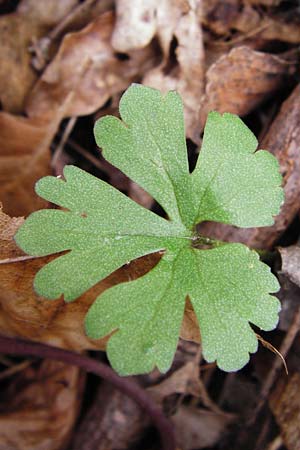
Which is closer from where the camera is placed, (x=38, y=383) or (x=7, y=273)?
(x=7, y=273)

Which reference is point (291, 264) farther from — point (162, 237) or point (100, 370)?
point (100, 370)

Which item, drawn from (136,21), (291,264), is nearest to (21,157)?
(136,21)

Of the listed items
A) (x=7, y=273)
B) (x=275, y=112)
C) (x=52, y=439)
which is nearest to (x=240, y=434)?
(x=52, y=439)

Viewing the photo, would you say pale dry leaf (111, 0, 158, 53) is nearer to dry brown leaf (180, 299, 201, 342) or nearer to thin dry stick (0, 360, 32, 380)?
dry brown leaf (180, 299, 201, 342)

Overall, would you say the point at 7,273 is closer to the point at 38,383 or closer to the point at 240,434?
the point at 38,383

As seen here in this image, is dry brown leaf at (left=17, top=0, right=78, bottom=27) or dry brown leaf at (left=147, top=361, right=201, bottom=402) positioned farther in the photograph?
dry brown leaf at (left=17, top=0, right=78, bottom=27)

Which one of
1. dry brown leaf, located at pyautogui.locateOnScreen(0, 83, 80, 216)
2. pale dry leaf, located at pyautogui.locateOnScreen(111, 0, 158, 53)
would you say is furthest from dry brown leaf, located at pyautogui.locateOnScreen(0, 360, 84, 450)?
pale dry leaf, located at pyautogui.locateOnScreen(111, 0, 158, 53)
